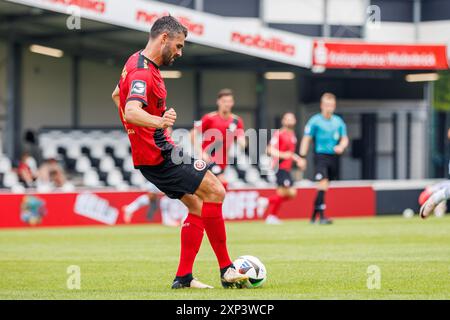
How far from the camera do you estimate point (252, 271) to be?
28.7 ft

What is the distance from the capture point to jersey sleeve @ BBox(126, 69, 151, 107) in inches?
321

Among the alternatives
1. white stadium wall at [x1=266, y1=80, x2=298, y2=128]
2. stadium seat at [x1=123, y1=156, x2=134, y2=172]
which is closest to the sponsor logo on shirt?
stadium seat at [x1=123, y1=156, x2=134, y2=172]

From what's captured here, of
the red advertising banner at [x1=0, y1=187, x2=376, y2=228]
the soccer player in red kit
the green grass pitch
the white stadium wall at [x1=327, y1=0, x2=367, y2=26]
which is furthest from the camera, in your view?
the white stadium wall at [x1=327, y1=0, x2=367, y2=26]

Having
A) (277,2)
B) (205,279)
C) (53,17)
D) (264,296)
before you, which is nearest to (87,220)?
(53,17)

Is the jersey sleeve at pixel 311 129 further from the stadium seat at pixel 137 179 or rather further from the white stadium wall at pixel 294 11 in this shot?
the white stadium wall at pixel 294 11

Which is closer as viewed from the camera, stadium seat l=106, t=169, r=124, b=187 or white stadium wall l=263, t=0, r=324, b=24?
stadium seat l=106, t=169, r=124, b=187

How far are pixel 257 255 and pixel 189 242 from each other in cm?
360

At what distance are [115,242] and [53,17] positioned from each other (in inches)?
350

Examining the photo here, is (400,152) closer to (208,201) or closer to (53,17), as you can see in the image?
(53,17)

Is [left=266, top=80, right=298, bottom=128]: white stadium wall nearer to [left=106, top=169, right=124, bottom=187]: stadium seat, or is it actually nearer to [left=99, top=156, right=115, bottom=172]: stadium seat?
[left=99, top=156, right=115, bottom=172]: stadium seat

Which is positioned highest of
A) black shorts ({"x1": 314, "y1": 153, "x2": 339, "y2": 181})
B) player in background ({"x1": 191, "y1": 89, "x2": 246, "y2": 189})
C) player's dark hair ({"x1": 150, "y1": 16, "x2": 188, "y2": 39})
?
player's dark hair ({"x1": 150, "y1": 16, "x2": 188, "y2": 39})

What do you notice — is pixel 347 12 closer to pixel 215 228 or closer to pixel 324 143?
pixel 324 143

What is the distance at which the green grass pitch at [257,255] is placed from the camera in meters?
8.32

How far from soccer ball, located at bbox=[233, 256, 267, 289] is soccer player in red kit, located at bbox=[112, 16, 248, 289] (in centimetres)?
13
